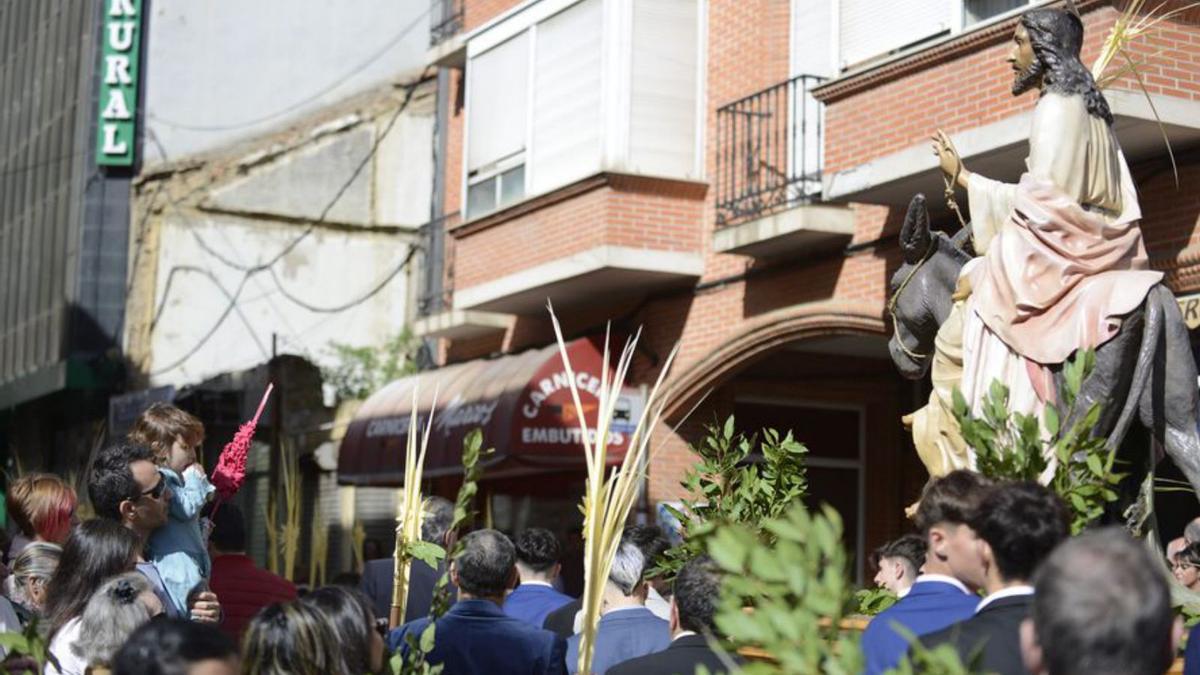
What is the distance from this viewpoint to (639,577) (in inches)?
308

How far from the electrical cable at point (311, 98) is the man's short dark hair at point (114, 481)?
2112 centimetres

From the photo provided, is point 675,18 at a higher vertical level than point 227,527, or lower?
higher

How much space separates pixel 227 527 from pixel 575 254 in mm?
9681

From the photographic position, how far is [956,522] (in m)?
4.90

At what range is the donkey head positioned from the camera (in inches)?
368

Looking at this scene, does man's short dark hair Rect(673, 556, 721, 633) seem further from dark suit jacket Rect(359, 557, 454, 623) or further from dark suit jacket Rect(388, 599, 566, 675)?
dark suit jacket Rect(359, 557, 454, 623)

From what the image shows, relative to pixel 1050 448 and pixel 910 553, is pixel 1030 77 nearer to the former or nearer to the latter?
pixel 910 553

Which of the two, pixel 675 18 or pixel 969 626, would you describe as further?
pixel 675 18

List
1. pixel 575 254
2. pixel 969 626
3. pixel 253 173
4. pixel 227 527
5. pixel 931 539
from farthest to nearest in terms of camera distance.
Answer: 1. pixel 253 173
2. pixel 575 254
3. pixel 227 527
4. pixel 931 539
5. pixel 969 626

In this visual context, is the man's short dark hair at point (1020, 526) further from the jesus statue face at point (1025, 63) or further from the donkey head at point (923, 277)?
the donkey head at point (923, 277)

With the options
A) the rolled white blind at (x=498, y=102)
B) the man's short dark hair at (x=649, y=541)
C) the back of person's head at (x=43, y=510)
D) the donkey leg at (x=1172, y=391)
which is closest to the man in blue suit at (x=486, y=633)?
the man's short dark hair at (x=649, y=541)

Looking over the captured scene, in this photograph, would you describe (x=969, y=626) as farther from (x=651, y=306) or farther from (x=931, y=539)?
(x=651, y=306)

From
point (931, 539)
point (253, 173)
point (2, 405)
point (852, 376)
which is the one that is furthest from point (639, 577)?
point (2, 405)

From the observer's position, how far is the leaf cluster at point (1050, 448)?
5.67 metres
